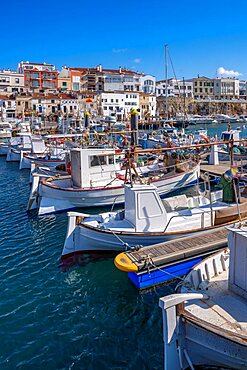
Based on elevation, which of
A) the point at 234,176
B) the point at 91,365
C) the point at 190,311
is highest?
the point at 234,176

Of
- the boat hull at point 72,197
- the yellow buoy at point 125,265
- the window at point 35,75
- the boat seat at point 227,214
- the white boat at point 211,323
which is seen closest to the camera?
the white boat at point 211,323

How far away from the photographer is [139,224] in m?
12.0

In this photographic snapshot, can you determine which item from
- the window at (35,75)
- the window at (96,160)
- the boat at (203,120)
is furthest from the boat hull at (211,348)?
the window at (35,75)

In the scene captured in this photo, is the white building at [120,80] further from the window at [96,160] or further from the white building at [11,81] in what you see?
the window at [96,160]

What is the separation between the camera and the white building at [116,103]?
87.8 m

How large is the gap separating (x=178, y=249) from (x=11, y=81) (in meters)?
88.1

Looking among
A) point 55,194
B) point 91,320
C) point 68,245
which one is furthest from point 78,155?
point 91,320

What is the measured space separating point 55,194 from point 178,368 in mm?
13283

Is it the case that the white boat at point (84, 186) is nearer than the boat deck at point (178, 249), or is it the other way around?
the boat deck at point (178, 249)

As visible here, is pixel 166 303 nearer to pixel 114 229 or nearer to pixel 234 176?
pixel 114 229

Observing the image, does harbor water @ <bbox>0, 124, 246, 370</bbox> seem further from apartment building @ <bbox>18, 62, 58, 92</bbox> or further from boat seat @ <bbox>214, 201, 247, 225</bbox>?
apartment building @ <bbox>18, 62, 58, 92</bbox>

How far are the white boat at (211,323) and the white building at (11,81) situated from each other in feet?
294

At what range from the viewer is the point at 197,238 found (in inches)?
443

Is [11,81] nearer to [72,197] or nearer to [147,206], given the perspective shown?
[72,197]
